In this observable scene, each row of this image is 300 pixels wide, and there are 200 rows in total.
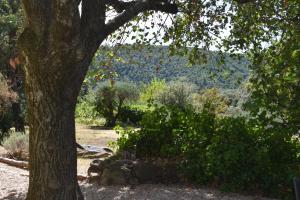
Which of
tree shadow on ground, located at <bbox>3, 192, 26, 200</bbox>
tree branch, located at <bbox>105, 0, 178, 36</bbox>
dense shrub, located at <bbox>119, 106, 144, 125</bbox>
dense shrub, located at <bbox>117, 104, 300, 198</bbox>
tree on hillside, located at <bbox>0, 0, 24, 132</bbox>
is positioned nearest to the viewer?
→ tree branch, located at <bbox>105, 0, 178, 36</bbox>

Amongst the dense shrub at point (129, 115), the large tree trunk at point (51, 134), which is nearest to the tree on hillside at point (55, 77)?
the large tree trunk at point (51, 134)

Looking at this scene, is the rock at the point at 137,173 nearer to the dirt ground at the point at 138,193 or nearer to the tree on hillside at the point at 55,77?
the dirt ground at the point at 138,193

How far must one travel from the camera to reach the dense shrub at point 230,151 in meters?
7.22

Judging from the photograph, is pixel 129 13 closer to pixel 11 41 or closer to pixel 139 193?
pixel 139 193

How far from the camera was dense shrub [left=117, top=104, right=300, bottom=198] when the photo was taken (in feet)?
23.7

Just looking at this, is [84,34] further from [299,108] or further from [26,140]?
[26,140]

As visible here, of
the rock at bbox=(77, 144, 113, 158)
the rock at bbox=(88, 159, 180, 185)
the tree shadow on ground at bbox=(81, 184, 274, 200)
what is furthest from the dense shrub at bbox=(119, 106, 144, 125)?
the tree shadow on ground at bbox=(81, 184, 274, 200)

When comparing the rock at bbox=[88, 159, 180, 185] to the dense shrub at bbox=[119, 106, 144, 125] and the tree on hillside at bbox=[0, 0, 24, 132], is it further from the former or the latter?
the dense shrub at bbox=[119, 106, 144, 125]

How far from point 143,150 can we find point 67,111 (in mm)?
3594

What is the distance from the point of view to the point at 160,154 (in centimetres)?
830

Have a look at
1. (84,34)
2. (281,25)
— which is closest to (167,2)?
(281,25)

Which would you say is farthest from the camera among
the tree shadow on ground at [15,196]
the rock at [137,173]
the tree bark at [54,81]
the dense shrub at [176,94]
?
the dense shrub at [176,94]

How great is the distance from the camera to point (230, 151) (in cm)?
727

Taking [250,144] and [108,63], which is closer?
[250,144]
